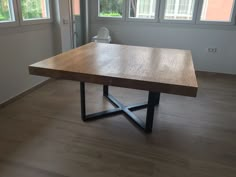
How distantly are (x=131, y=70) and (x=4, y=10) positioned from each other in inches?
76.4

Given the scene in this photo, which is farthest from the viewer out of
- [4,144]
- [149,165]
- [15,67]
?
[15,67]

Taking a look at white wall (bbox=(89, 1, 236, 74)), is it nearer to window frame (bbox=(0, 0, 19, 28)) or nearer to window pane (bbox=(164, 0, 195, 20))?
window pane (bbox=(164, 0, 195, 20))

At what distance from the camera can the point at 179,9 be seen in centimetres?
404

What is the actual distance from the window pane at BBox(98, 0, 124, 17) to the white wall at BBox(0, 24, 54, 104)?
4.93ft

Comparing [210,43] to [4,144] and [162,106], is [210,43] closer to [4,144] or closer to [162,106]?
[162,106]

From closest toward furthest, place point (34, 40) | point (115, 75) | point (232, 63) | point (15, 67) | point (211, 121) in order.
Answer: point (115, 75)
point (211, 121)
point (15, 67)
point (34, 40)
point (232, 63)

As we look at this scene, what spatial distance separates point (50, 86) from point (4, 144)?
1.55 meters

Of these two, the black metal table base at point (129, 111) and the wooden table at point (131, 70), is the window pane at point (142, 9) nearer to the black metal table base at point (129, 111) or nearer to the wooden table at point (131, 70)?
the wooden table at point (131, 70)

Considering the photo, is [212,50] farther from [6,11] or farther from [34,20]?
[6,11]

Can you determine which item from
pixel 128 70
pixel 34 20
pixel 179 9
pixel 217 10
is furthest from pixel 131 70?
pixel 217 10

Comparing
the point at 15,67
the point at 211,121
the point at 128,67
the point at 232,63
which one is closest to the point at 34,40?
the point at 15,67

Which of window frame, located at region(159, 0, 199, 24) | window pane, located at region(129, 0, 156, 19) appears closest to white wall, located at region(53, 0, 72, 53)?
window pane, located at region(129, 0, 156, 19)

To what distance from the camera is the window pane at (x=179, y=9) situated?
397 centimetres

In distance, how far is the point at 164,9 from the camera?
13.3 feet
